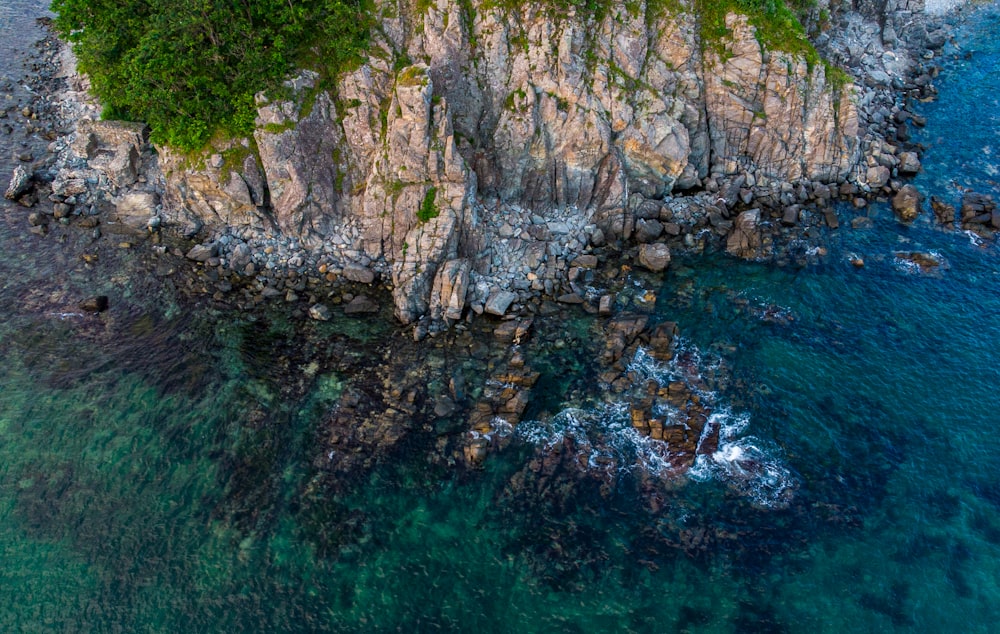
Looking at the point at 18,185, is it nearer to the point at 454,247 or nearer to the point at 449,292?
the point at 454,247

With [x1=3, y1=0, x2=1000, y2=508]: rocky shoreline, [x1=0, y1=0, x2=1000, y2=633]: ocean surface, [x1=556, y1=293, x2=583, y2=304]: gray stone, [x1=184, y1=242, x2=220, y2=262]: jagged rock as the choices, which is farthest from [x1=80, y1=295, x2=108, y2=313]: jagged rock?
[x1=556, y1=293, x2=583, y2=304]: gray stone

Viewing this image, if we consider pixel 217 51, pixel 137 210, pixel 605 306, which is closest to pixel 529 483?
pixel 605 306

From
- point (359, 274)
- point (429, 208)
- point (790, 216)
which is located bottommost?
point (359, 274)

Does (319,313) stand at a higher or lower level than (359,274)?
lower

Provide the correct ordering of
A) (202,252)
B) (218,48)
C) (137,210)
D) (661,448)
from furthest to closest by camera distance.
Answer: (137,210), (202,252), (218,48), (661,448)

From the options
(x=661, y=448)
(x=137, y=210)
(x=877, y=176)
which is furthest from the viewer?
(x=877, y=176)

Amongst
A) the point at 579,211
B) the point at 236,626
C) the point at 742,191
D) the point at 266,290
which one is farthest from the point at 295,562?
the point at 742,191

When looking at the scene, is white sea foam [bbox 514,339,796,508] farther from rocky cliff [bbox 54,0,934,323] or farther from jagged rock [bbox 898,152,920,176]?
jagged rock [bbox 898,152,920,176]

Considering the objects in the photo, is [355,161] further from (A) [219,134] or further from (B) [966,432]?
(B) [966,432]

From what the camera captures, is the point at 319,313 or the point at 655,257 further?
the point at 655,257
